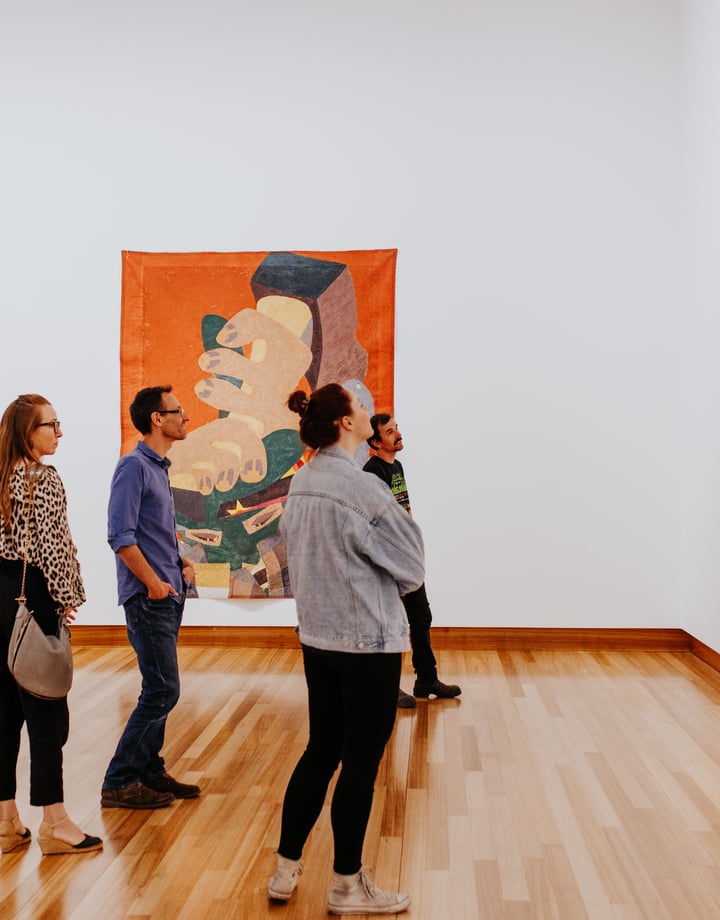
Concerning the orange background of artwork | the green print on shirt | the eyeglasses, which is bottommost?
the green print on shirt

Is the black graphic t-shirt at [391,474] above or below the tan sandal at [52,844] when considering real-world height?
above

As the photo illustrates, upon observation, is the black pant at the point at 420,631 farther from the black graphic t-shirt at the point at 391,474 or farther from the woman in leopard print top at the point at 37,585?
the woman in leopard print top at the point at 37,585

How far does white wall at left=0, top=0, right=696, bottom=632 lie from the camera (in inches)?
247

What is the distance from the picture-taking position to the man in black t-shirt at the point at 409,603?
484 centimetres

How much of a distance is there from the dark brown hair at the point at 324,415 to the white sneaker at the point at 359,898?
3.94 feet

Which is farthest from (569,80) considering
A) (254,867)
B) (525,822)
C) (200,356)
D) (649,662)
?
(254,867)

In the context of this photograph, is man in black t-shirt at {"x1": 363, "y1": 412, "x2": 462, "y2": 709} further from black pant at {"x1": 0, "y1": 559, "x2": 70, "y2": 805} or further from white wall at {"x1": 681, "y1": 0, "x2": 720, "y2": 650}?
black pant at {"x1": 0, "y1": 559, "x2": 70, "y2": 805}

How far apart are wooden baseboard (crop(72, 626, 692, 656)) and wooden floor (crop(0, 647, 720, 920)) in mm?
633

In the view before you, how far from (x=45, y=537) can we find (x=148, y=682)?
0.79 m


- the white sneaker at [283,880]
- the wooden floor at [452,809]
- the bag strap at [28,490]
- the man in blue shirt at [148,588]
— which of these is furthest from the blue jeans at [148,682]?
the white sneaker at [283,880]

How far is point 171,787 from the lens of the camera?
12.1ft

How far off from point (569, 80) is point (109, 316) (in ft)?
10.8

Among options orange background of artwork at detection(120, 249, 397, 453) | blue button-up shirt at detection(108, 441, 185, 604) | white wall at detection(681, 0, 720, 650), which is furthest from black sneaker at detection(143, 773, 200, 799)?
white wall at detection(681, 0, 720, 650)

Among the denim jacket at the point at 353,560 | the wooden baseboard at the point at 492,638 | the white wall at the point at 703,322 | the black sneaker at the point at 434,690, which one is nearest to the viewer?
the denim jacket at the point at 353,560
